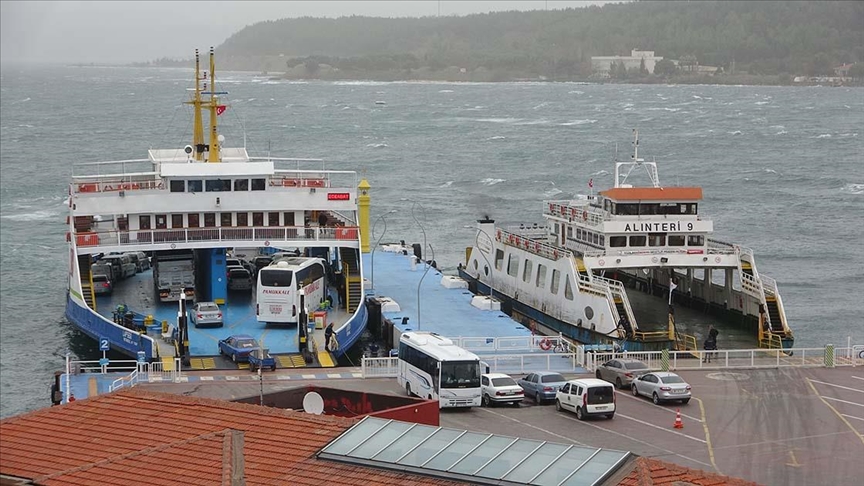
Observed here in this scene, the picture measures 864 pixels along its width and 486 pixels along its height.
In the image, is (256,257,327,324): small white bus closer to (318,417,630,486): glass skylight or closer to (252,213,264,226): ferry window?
(252,213,264,226): ferry window

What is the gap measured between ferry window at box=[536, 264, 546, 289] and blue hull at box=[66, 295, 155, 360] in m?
17.0

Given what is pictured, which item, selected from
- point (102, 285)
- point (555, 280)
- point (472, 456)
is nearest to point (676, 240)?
point (555, 280)

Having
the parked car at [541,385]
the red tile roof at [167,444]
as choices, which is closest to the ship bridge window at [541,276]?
the parked car at [541,385]

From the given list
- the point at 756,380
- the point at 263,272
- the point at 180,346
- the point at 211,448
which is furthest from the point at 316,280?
the point at 211,448

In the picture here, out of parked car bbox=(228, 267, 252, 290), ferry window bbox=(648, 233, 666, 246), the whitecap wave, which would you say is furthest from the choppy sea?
ferry window bbox=(648, 233, 666, 246)

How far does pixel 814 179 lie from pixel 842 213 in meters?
23.5

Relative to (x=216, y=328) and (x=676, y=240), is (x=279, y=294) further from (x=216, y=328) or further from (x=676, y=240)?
(x=676, y=240)

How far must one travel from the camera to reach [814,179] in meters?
127

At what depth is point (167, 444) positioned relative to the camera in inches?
847

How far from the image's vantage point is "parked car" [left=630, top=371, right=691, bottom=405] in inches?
1470

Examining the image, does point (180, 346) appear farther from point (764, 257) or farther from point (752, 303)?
point (764, 257)

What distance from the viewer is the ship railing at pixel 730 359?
42.5m

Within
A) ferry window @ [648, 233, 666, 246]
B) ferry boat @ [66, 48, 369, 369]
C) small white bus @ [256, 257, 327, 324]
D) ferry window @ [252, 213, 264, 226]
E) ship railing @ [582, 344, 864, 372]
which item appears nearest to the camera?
ship railing @ [582, 344, 864, 372]

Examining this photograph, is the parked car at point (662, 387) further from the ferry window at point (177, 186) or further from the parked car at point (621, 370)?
the ferry window at point (177, 186)
